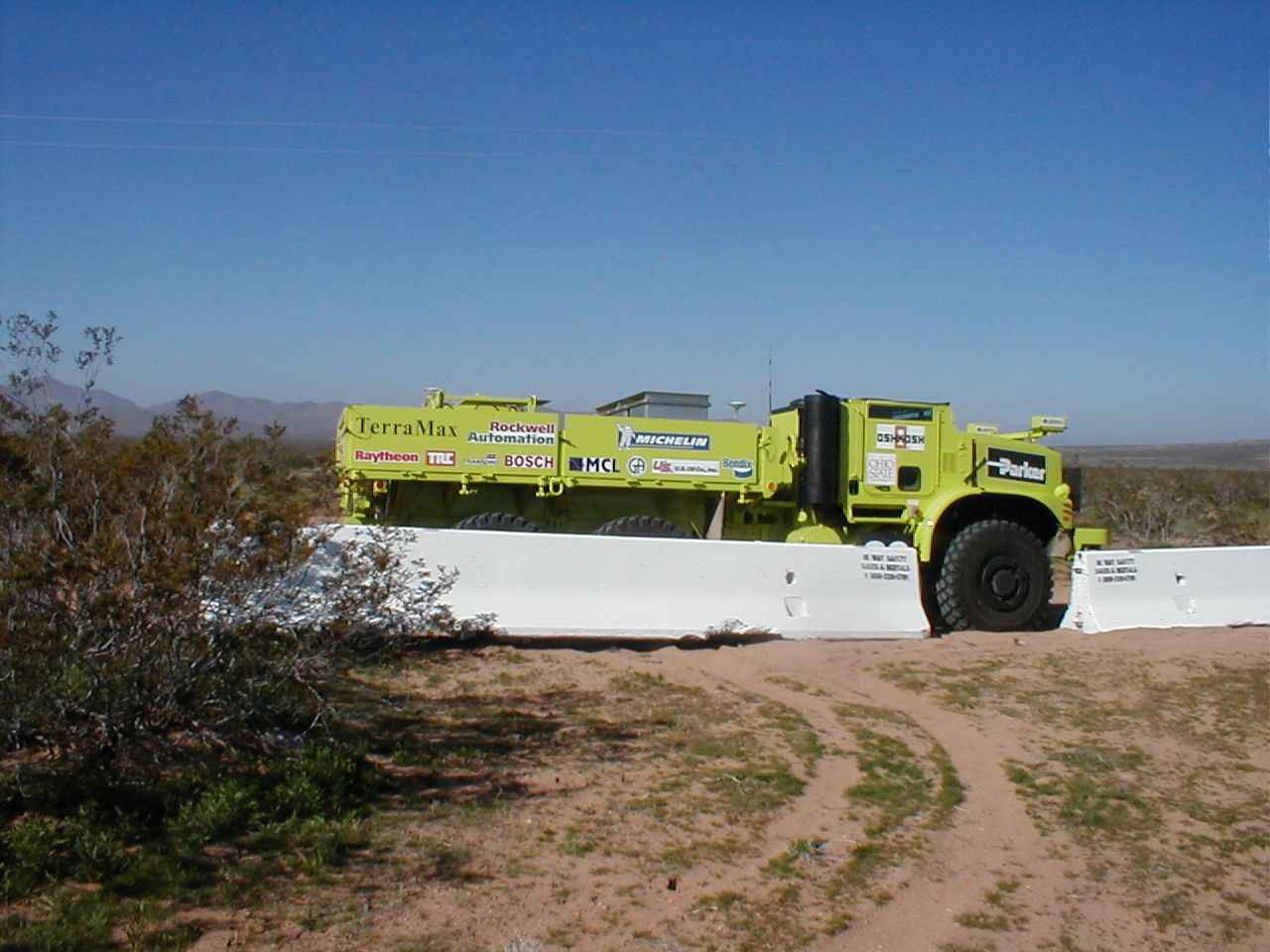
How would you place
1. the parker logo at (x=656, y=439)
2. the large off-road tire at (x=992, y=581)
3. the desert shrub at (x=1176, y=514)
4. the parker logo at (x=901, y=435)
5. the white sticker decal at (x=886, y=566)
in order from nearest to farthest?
the white sticker decal at (x=886, y=566) → the large off-road tire at (x=992, y=581) → the parker logo at (x=656, y=439) → the parker logo at (x=901, y=435) → the desert shrub at (x=1176, y=514)

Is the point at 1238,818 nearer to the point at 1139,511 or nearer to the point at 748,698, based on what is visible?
the point at 748,698

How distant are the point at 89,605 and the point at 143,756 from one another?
892 millimetres

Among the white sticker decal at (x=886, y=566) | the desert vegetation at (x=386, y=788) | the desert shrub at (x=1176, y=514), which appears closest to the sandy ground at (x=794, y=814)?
the desert vegetation at (x=386, y=788)

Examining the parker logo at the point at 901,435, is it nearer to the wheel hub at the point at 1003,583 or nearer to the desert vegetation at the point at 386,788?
the wheel hub at the point at 1003,583

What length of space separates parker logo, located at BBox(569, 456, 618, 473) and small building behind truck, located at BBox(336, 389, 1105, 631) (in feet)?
0.04

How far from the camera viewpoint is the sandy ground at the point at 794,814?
466cm

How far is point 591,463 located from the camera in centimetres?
1238

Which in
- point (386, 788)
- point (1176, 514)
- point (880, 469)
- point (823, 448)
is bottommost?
point (386, 788)

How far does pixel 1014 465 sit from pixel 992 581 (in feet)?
4.91

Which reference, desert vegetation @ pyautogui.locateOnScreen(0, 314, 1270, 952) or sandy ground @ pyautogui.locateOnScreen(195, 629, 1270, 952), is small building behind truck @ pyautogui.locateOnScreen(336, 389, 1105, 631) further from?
desert vegetation @ pyautogui.locateOnScreen(0, 314, 1270, 952)

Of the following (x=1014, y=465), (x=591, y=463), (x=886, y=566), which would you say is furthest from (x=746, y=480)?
(x=1014, y=465)

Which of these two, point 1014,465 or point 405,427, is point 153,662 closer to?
point 405,427

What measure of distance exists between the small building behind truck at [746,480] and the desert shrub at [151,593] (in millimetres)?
5754

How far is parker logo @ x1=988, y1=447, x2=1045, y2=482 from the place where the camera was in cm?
1262
